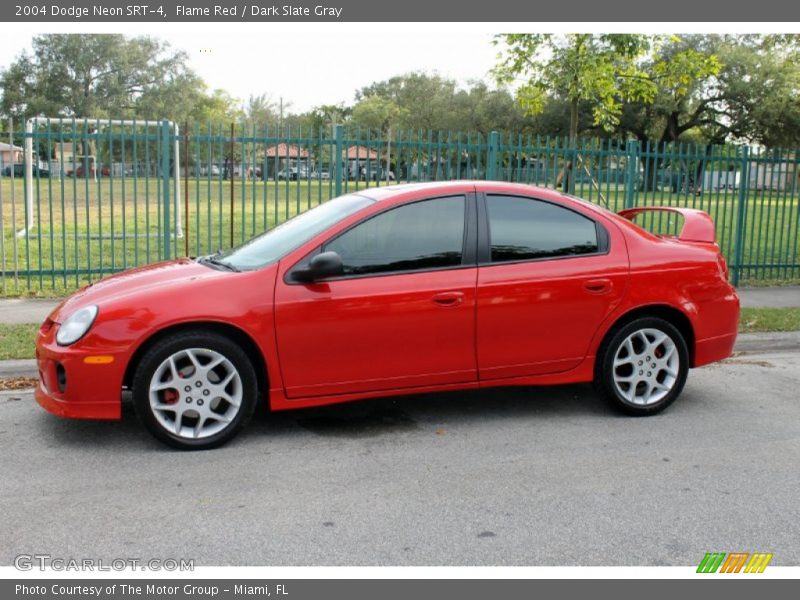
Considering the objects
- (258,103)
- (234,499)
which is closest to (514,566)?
(234,499)

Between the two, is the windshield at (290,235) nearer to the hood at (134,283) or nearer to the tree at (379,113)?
→ the hood at (134,283)

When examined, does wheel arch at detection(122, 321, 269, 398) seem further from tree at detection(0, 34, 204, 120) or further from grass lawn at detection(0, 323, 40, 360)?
tree at detection(0, 34, 204, 120)

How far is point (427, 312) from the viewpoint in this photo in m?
5.17

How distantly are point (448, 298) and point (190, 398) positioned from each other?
1669 mm

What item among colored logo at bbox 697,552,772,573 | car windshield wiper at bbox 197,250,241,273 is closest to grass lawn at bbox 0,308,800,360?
car windshield wiper at bbox 197,250,241,273

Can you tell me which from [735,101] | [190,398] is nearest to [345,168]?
[190,398]

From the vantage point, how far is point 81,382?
4715 mm

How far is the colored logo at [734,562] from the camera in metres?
3.57

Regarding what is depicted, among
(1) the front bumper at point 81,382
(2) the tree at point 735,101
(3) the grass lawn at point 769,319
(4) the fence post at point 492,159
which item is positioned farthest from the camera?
(2) the tree at point 735,101

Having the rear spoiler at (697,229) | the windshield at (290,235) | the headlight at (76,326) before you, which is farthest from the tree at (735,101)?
the headlight at (76,326)

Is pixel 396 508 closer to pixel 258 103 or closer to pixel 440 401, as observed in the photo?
pixel 440 401

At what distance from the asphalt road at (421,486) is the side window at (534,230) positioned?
45.9 inches

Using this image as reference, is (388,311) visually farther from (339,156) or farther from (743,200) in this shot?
(743,200)

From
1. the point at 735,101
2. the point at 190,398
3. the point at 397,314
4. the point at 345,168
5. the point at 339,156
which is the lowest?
the point at 190,398
